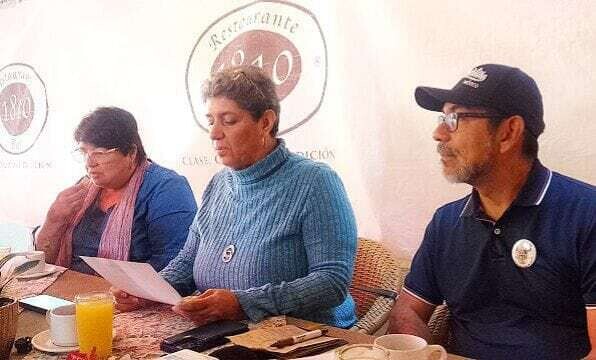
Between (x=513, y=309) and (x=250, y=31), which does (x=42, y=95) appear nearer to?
(x=250, y=31)

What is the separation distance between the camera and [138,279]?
4.60 feet

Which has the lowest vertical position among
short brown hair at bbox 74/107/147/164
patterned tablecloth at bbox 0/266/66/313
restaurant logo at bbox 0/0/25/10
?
patterned tablecloth at bbox 0/266/66/313

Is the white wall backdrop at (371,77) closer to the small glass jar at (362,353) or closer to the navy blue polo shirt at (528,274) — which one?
the navy blue polo shirt at (528,274)

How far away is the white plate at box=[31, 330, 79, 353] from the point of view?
47.5 inches

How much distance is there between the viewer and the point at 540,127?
1488 mm

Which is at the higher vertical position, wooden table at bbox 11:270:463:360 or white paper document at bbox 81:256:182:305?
white paper document at bbox 81:256:182:305

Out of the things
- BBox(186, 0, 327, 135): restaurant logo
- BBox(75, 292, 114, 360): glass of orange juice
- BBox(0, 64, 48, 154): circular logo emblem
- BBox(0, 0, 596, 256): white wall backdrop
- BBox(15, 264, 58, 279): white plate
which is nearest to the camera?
BBox(75, 292, 114, 360): glass of orange juice

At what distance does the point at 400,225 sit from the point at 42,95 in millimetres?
2496

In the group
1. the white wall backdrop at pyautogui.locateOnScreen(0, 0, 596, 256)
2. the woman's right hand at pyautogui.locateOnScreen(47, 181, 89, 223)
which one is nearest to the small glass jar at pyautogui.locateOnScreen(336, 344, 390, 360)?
the white wall backdrop at pyautogui.locateOnScreen(0, 0, 596, 256)

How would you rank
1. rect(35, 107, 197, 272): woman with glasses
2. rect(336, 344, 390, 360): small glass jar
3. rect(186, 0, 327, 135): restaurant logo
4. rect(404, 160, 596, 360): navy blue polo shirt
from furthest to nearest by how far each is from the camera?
rect(186, 0, 327, 135): restaurant logo < rect(35, 107, 197, 272): woman with glasses < rect(404, 160, 596, 360): navy blue polo shirt < rect(336, 344, 390, 360): small glass jar

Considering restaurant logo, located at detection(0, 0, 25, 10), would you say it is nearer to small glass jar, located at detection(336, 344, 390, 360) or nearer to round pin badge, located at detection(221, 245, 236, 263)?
round pin badge, located at detection(221, 245, 236, 263)

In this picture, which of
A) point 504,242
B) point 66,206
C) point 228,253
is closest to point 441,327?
point 504,242

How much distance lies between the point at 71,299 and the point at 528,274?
3.66ft

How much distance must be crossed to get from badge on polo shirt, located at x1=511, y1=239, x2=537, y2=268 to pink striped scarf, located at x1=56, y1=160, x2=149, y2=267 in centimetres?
127
